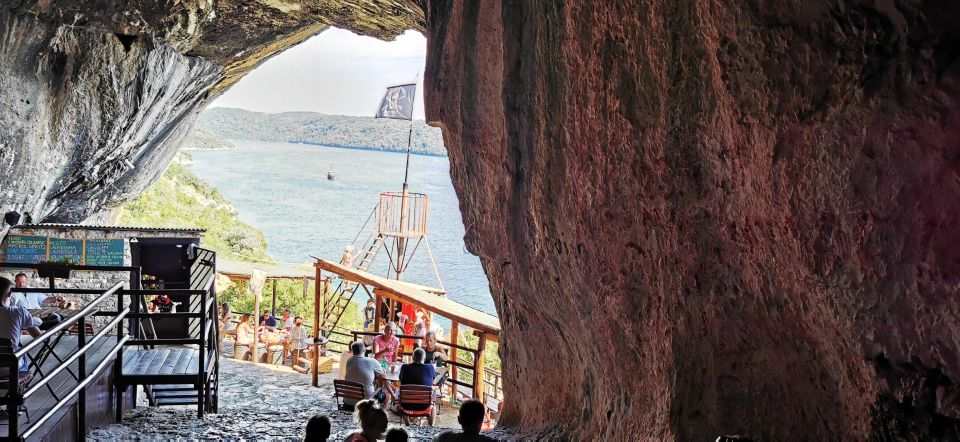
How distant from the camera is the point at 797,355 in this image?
3729mm

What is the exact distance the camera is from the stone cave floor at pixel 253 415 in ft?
24.6

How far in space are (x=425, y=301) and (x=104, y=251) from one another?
190 inches

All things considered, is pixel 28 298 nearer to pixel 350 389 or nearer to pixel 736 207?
pixel 350 389

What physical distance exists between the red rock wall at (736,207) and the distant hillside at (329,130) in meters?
141

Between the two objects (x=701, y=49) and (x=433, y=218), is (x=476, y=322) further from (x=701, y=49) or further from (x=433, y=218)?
(x=433, y=218)

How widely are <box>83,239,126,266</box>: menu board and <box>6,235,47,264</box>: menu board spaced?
0.60 m

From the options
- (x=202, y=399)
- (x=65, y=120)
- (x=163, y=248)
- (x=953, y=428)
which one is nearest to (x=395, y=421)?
(x=202, y=399)

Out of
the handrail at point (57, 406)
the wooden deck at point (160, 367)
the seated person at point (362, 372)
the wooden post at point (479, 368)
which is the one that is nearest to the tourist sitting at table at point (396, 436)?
the handrail at point (57, 406)

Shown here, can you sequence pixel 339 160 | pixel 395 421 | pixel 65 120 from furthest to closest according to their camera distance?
pixel 339 160 → pixel 65 120 → pixel 395 421

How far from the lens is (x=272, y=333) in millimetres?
18922

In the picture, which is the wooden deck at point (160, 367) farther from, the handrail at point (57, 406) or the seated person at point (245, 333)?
the seated person at point (245, 333)

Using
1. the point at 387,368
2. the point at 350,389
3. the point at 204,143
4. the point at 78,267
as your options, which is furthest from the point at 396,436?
the point at 204,143

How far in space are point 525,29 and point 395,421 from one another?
21.0 feet

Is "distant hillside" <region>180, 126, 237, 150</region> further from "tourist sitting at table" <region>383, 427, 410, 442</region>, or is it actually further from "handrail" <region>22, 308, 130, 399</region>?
"tourist sitting at table" <region>383, 427, 410, 442</region>
